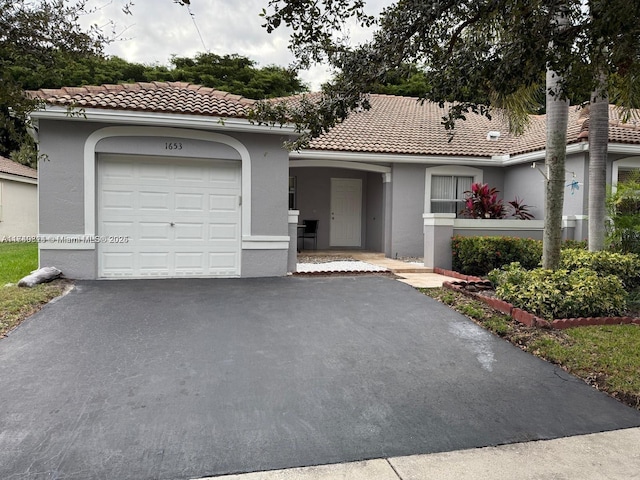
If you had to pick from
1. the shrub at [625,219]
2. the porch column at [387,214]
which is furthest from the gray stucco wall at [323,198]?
the shrub at [625,219]

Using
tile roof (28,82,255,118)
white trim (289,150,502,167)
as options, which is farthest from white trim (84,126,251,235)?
white trim (289,150,502,167)

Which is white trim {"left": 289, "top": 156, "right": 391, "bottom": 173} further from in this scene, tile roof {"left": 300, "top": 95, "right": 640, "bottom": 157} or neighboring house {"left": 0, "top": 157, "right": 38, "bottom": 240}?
neighboring house {"left": 0, "top": 157, "right": 38, "bottom": 240}

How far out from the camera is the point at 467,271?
9.87 meters

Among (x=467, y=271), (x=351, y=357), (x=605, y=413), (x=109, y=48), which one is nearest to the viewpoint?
(x=605, y=413)

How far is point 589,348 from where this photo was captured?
196 inches

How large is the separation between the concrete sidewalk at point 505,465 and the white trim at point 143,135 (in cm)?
664

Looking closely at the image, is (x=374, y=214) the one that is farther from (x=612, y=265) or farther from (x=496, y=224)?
(x=612, y=265)

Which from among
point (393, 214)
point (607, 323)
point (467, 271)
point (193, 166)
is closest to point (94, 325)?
point (193, 166)

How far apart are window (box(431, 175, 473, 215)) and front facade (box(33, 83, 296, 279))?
6034 mm

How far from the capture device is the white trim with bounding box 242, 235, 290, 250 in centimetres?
902

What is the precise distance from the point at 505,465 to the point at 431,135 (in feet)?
42.3

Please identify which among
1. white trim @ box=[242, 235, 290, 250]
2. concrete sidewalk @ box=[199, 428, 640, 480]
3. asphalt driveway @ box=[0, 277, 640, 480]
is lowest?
concrete sidewalk @ box=[199, 428, 640, 480]

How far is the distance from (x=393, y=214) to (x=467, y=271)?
3.67 metres

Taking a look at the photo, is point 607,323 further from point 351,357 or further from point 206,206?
point 206,206
